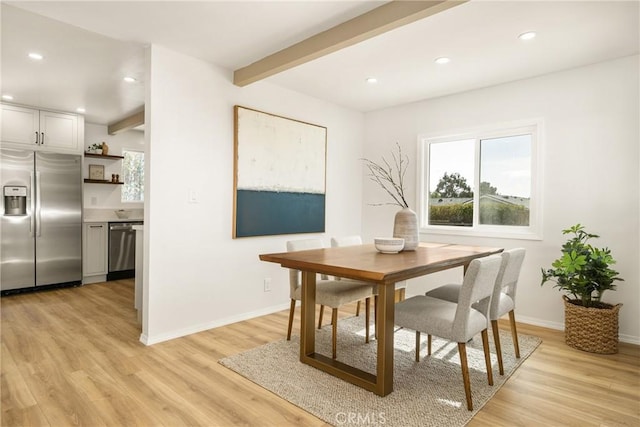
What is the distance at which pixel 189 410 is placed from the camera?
200 cm

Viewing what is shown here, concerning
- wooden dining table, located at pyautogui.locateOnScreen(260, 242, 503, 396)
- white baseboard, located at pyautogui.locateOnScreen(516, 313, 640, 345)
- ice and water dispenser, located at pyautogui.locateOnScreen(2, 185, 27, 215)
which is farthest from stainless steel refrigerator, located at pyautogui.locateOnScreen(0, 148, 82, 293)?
white baseboard, located at pyautogui.locateOnScreen(516, 313, 640, 345)

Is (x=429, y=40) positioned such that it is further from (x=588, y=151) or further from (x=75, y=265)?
(x=75, y=265)

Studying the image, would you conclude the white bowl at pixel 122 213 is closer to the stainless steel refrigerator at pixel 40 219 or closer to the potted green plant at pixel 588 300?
the stainless steel refrigerator at pixel 40 219

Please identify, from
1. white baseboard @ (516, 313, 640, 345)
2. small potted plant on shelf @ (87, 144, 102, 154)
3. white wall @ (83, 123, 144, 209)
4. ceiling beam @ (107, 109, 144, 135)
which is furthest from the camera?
white wall @ (83, 123, 144, 209)

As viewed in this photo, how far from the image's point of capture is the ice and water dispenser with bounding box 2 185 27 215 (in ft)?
15.0

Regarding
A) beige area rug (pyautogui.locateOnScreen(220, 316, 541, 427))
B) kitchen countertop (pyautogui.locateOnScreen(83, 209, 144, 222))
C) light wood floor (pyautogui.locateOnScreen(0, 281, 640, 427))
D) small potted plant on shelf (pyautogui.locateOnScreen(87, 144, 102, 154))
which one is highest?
small potted plant on shelf (pyautogui.locateOnScreen(87, 144, 102, 154))

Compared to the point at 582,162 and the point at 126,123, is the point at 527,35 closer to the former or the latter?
the point at 582,162

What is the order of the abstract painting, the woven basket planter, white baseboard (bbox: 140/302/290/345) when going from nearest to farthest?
the woven basket planter, white baseboard (bbox: 140/302/290/345), the abstract painting

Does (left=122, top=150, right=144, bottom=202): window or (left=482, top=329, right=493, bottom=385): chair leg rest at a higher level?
(left=122, top=150, right=144, bottom=202): window

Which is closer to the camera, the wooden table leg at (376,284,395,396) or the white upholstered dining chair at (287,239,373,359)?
the wooden table leg at (376,284,395,396)

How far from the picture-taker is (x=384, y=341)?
84.5 inches

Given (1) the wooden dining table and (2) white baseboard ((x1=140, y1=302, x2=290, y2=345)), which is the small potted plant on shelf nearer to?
(2) white baseboard ((x1=140, y1=302, x2=290, y2=345))

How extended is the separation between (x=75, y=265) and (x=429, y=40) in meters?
5.24

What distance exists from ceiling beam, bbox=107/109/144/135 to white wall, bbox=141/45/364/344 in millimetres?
2395
